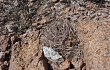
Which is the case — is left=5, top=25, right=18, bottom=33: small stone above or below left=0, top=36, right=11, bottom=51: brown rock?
above

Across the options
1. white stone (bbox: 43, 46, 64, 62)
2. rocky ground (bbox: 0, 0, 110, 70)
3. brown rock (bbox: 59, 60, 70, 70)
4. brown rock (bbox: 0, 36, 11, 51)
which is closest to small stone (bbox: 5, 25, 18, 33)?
rocky ground (bbox: 0, 0, 110, 70)

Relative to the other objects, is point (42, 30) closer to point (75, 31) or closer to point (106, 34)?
point (75, 31)

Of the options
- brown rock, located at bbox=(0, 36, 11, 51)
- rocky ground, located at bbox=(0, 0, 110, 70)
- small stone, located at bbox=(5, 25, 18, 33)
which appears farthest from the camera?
small stone, located at bbox=(5, 25, 18, 33)

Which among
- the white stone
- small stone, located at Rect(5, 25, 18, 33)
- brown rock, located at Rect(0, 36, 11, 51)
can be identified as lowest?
the white stone

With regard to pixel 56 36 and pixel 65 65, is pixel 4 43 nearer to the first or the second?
pixel 56 36

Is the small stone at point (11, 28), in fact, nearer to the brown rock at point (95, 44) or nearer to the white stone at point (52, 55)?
the white stone at point (52, 55)

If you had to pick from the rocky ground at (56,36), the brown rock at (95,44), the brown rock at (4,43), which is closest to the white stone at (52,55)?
the rocky ground at (56,36)

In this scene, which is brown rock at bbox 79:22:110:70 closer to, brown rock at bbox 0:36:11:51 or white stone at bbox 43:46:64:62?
white stone at bbox 43:46:64:62

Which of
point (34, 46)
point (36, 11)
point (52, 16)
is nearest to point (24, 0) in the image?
point (36, 11)
